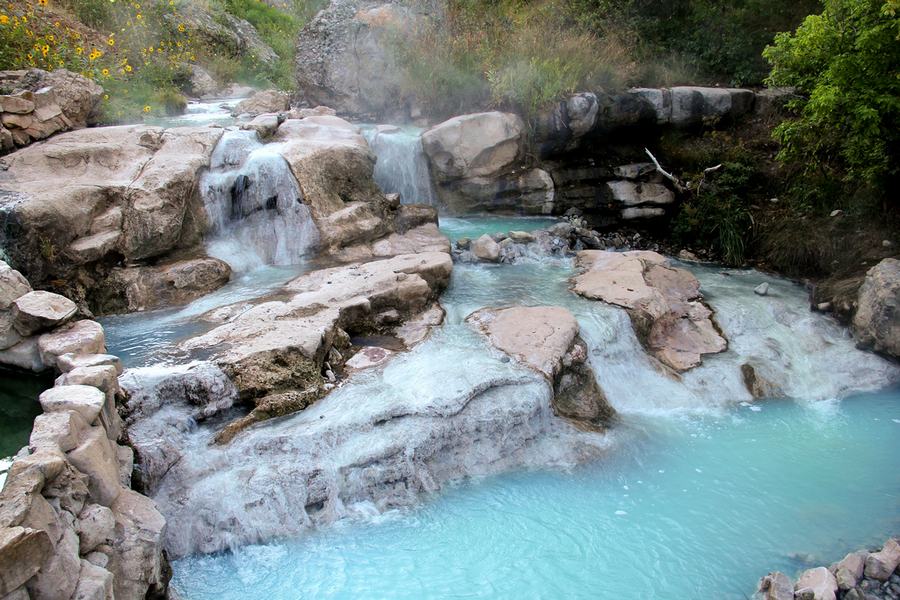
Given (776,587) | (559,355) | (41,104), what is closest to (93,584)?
(776,587)

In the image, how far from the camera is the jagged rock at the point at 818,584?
3.86m

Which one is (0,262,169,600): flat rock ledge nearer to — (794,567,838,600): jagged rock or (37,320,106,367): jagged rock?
(37,320,106,367): jagged rock

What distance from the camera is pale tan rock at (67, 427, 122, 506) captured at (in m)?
3.51

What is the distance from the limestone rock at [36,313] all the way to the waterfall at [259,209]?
109 inches

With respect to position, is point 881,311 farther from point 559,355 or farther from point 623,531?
point 623,531

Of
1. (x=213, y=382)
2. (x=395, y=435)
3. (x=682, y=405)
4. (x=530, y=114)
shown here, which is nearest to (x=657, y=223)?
(x=530, y=114)

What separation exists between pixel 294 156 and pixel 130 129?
2071 mm

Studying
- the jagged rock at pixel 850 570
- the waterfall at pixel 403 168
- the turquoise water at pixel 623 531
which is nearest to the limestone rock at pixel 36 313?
the turquoise water at pixel 623 531

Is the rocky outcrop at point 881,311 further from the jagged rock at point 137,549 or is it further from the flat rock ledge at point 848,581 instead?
the jagged rock at point 137,549

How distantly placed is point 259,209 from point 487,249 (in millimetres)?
2960

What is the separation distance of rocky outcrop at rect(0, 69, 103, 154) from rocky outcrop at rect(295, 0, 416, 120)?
188 inches

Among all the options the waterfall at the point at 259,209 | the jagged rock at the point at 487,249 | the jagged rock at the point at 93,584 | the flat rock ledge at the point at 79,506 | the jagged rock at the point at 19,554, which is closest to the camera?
the jagged rock at the point at 19,554

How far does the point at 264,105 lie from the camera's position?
1186cm

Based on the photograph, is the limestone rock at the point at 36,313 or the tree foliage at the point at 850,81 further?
the tree foliage at the point at 850,81
